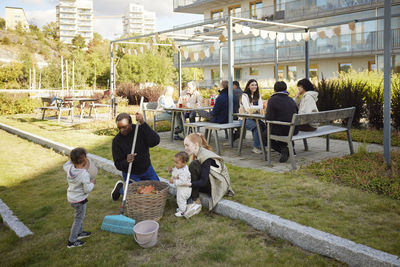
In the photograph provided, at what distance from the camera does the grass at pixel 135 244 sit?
297 centimetres

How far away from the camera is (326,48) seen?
1013 inches

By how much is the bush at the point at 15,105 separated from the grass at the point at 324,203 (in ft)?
47.5

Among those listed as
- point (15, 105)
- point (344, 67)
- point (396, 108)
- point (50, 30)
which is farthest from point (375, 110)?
point (50, 30)

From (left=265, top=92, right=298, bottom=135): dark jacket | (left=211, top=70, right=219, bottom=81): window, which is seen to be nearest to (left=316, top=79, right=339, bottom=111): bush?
(left=265, top=92, right=298, bottom=135): dark jacket

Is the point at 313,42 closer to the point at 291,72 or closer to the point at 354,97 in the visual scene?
the point at 291,72

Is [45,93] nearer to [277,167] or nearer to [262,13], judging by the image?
[262,13]

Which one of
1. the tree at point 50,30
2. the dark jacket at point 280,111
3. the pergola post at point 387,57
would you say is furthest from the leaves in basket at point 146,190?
the tree at point 50,30

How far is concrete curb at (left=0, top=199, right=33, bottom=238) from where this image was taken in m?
3.68

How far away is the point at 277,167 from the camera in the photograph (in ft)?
18.8

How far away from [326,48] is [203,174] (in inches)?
968

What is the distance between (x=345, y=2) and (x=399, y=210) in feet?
83.2

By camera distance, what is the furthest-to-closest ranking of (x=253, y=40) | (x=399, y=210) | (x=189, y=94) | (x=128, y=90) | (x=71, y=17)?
(x=71, y=17), (x=253, y=40), (x=128, y=90), (x=189, y=94), (x=399, y=210)

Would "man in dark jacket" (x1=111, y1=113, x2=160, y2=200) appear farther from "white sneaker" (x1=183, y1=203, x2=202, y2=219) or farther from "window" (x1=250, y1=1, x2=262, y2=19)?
"window" (x1=250, y1=1, x2=262, y2=19)

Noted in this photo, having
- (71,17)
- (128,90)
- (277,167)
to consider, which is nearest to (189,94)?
(277,167)
